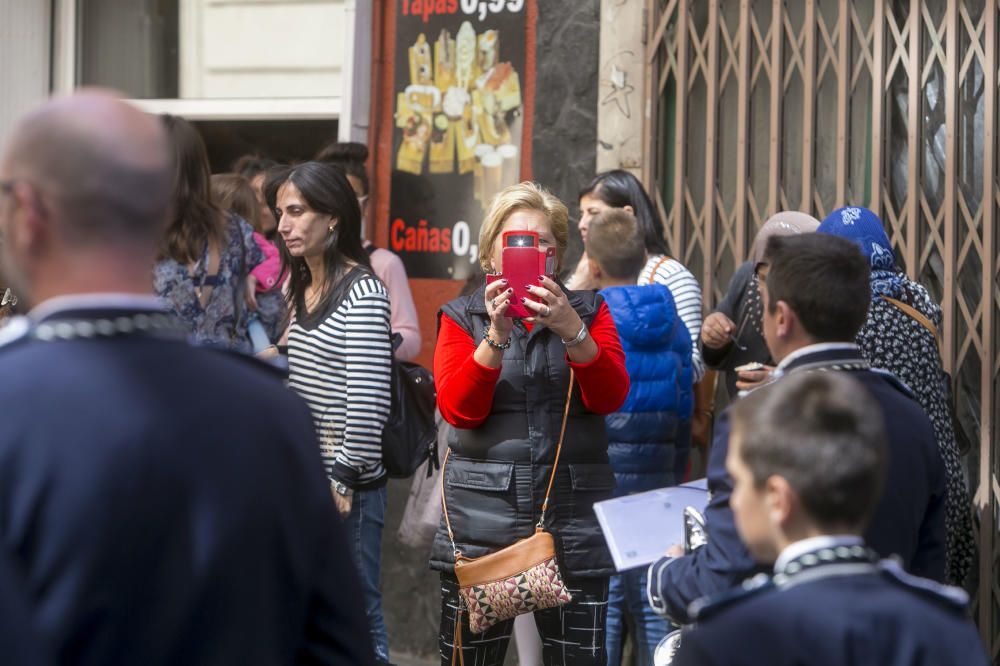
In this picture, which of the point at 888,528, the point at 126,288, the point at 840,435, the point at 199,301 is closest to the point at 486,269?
the point at 199,301

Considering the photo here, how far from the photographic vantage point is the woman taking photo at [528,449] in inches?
170

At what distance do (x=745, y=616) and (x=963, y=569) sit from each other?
10.2 feet

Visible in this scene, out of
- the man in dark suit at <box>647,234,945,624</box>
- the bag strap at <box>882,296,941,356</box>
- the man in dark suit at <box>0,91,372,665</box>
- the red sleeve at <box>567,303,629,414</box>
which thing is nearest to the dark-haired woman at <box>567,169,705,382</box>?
the red sleeve at <box>567,303,629,414</box>

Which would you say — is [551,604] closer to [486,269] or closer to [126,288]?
[486,269]

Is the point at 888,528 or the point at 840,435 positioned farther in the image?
the point at 888,528

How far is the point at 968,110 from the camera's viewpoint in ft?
19.7

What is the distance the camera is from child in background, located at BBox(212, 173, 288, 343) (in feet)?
17.2

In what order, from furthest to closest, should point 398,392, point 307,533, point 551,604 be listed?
point 398,392, point 551,604, point 307,533

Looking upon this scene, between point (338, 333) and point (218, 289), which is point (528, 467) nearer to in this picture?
point (338, 333)

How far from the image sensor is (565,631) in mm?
4406

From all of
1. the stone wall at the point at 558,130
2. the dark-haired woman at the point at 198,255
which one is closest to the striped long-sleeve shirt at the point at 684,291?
the stone wall at the point at 558,130

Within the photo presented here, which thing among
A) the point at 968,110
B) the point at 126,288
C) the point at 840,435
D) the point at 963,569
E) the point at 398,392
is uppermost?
the point at 968,110

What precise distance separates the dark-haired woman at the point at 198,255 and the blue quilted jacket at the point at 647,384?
1.49 m

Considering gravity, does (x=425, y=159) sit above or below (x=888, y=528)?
above
